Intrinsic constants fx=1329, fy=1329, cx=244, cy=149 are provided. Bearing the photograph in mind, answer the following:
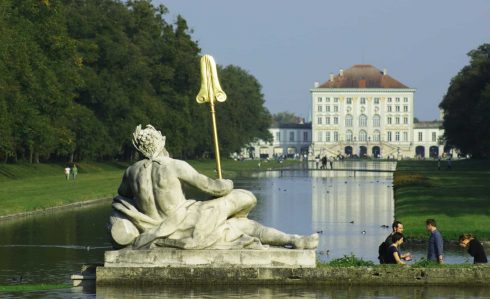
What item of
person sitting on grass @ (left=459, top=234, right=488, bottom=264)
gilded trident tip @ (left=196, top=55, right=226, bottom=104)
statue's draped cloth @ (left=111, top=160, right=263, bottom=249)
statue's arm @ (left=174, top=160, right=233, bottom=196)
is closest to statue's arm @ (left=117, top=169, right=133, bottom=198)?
statue's draped cloth @ (left=111, top=160, right=263, bottom=249)

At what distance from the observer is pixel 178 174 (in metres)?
16.3

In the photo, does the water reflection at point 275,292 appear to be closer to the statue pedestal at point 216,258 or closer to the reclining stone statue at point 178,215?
the statue pedestal at point 216,258

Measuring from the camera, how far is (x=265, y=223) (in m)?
36.9

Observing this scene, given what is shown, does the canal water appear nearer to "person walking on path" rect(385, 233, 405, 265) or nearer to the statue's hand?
the statue's hand

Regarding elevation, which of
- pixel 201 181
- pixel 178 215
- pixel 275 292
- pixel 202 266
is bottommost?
pixel 275 292

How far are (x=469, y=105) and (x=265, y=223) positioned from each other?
75464 millimetres

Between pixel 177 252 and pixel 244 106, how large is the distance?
136 meters

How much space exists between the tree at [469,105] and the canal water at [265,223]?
1954 inches

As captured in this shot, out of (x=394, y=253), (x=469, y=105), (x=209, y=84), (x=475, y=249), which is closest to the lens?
(x=394, y=253)

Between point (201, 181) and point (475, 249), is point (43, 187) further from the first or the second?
point (201, 181)

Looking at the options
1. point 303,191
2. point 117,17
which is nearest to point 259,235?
point 303,191

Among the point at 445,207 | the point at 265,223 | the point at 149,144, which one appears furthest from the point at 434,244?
the point at 445,207

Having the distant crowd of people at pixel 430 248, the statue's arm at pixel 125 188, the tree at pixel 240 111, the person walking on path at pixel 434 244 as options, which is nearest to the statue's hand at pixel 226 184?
the statue's arm at pixel 125 188

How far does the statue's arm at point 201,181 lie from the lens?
16.3 meters
